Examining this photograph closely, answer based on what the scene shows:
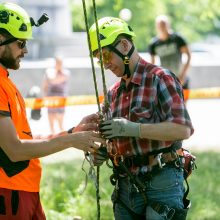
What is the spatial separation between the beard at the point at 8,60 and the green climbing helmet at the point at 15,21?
12 centimetres

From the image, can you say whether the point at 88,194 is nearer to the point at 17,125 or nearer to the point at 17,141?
the point at 17,125

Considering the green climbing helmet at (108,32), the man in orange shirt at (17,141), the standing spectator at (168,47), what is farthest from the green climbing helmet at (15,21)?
the standing spectator at (168,47)

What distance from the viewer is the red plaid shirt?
5.00m

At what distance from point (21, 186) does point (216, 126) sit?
11.7m

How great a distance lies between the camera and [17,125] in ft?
16.0

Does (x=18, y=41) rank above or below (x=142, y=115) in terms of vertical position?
above

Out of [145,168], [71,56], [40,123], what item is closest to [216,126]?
[40,123]

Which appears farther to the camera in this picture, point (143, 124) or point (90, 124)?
point (90, 124)

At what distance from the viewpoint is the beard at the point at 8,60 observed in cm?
499

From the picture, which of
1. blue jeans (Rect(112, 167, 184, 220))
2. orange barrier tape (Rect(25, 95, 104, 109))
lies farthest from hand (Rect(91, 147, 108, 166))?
orange barrier tape (Rect(25, 95, 104, 109))

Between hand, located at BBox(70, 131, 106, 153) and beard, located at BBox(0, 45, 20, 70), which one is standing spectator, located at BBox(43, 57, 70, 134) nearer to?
beard, located at BBox(0, 45, 20, 70)

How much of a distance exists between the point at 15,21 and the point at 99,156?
1063mm

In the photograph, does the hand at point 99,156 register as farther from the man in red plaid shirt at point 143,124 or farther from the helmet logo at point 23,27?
the helmet logo at point 23,27

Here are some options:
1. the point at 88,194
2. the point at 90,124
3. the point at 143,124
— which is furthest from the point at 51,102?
the point at 143,124
